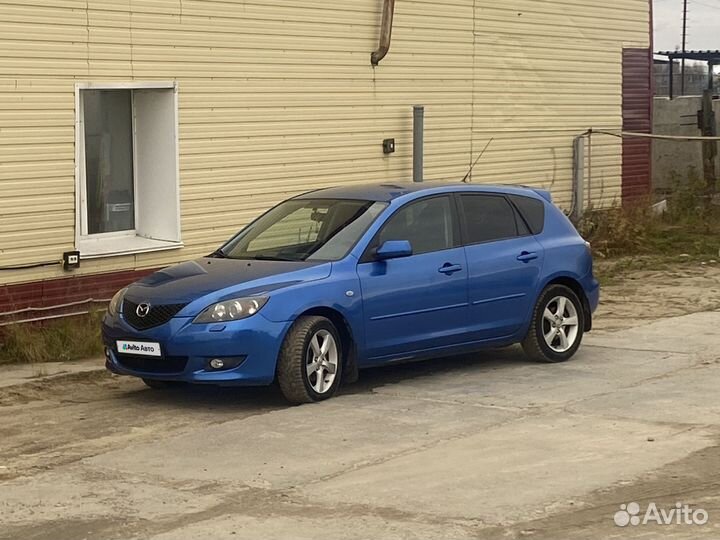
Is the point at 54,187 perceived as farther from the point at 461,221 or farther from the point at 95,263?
the point at 461,221

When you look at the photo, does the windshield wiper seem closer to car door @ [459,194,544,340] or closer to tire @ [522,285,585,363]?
car door @ [459,194,544,340]

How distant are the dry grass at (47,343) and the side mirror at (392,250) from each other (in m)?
3.48

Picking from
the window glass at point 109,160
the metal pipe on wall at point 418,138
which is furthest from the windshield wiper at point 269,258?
the metal pipe on wall at point 418,138

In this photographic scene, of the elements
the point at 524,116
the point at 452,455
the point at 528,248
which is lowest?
the point at 452,455

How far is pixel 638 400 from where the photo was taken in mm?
9727

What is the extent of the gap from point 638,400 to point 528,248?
1.97 metres

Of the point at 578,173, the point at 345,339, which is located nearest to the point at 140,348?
the point at 345,339

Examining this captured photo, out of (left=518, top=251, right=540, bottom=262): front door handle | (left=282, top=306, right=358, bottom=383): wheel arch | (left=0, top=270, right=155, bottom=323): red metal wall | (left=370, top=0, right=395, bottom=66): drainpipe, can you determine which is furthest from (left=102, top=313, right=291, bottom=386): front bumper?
(left=370, top=0, right=395, bottom=66): drainpipe

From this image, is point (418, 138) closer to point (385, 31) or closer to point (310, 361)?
point (385, 31)

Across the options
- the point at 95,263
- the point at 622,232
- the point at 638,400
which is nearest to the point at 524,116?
the point at 622,232

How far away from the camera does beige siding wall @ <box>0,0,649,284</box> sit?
42.2 ft

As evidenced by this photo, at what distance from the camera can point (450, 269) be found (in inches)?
418

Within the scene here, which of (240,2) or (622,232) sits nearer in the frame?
(240,2)

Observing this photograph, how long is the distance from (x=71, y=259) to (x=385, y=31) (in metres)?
5.41
